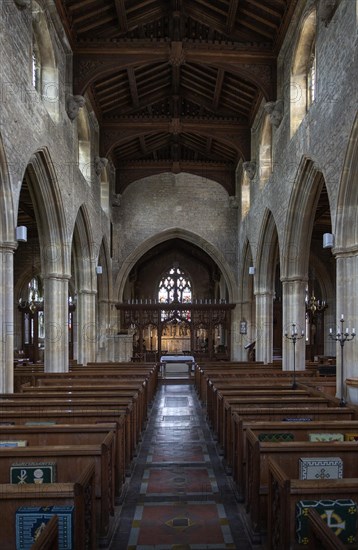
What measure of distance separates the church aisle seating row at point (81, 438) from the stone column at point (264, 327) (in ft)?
31.1

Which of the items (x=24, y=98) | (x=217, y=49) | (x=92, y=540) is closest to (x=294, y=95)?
(x=217, y=49)

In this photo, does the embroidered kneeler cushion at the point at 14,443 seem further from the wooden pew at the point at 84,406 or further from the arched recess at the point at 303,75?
the arched recess at the point at 303,75

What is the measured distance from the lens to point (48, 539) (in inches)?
118

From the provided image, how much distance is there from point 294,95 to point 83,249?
350 inches

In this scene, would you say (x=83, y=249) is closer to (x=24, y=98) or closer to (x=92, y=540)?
(x=24, y=98)

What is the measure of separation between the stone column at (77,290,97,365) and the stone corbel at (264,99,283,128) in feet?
28.7

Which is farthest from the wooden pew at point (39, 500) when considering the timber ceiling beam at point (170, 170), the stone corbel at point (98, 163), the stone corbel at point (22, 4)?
the timber ceiling beam at point (170, 170)

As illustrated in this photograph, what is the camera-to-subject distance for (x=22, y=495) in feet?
12.5

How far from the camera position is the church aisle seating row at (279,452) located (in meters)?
3.97

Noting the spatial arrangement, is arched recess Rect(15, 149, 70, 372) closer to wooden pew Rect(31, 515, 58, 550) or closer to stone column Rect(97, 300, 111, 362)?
stone column Rect(97, 300, 111, 362)

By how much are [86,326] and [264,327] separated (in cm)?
631

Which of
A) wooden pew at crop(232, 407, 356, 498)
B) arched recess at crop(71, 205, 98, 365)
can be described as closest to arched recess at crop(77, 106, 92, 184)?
arched recess at crop(71, 205, 98, 365)

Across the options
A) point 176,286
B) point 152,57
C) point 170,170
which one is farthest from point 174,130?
point 176,286

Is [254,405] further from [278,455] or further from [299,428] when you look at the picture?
[278,455]
